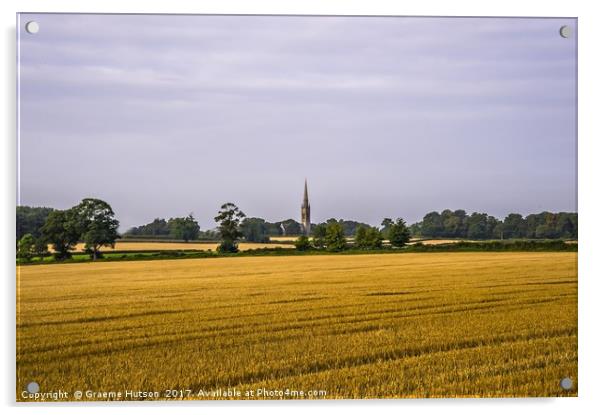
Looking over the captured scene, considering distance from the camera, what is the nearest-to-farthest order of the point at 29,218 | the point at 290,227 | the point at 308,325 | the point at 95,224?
the point at 29,218
the point at 95,224
the point at 308,325
the point at 290,227

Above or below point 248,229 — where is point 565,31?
above

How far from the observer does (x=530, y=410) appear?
5434mm

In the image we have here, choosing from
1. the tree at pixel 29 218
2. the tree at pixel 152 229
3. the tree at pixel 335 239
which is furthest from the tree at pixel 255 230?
the tree at pixel 29 218

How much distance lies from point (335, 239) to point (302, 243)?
0.29 m

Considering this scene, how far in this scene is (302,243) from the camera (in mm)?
5895

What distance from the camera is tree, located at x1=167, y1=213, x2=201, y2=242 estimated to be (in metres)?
5.68

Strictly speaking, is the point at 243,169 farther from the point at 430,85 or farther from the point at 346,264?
the point at 430,85

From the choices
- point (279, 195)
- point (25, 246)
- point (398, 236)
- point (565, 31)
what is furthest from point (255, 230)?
point (565, 31)

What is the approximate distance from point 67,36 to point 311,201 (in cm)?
239

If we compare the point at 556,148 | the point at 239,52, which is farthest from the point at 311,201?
the point at 556,148

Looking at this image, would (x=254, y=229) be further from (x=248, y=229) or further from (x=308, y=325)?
(x=308, y=325)

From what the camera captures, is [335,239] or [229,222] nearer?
[229,222]

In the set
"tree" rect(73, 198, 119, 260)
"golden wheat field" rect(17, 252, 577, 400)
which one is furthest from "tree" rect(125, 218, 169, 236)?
"golden wheat field" rect(17, 252, 577, 400)

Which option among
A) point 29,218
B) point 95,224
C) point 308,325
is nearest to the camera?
point 29,218
